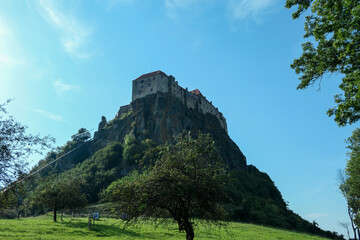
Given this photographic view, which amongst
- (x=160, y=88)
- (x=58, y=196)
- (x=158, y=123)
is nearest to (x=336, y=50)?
(x=58, y=196)

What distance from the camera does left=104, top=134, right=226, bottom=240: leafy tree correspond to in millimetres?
15031

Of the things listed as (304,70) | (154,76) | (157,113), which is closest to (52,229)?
(304,70)

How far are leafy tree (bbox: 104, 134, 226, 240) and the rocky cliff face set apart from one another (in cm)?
8725

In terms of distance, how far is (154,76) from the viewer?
403ft

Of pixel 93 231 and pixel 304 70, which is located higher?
pixel 304 70

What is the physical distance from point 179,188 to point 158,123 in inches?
3912

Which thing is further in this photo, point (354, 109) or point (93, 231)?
point (93, 231)

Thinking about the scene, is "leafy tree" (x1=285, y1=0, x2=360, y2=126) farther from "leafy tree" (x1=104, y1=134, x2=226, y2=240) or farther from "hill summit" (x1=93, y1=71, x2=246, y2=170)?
"hill summit" (x1=93, y1=71, x2=246, y2=170)

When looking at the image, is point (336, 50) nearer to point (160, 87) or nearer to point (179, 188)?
point (179, 188)

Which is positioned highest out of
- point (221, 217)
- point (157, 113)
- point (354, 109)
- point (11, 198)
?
point (157, 113)

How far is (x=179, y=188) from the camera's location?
14.6 metres

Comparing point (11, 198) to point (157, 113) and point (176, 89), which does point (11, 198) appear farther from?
point (176, 89)

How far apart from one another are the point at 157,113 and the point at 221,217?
9966 centimetres

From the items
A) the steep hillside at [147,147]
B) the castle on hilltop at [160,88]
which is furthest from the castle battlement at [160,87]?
the steep hillside at [147,147]
